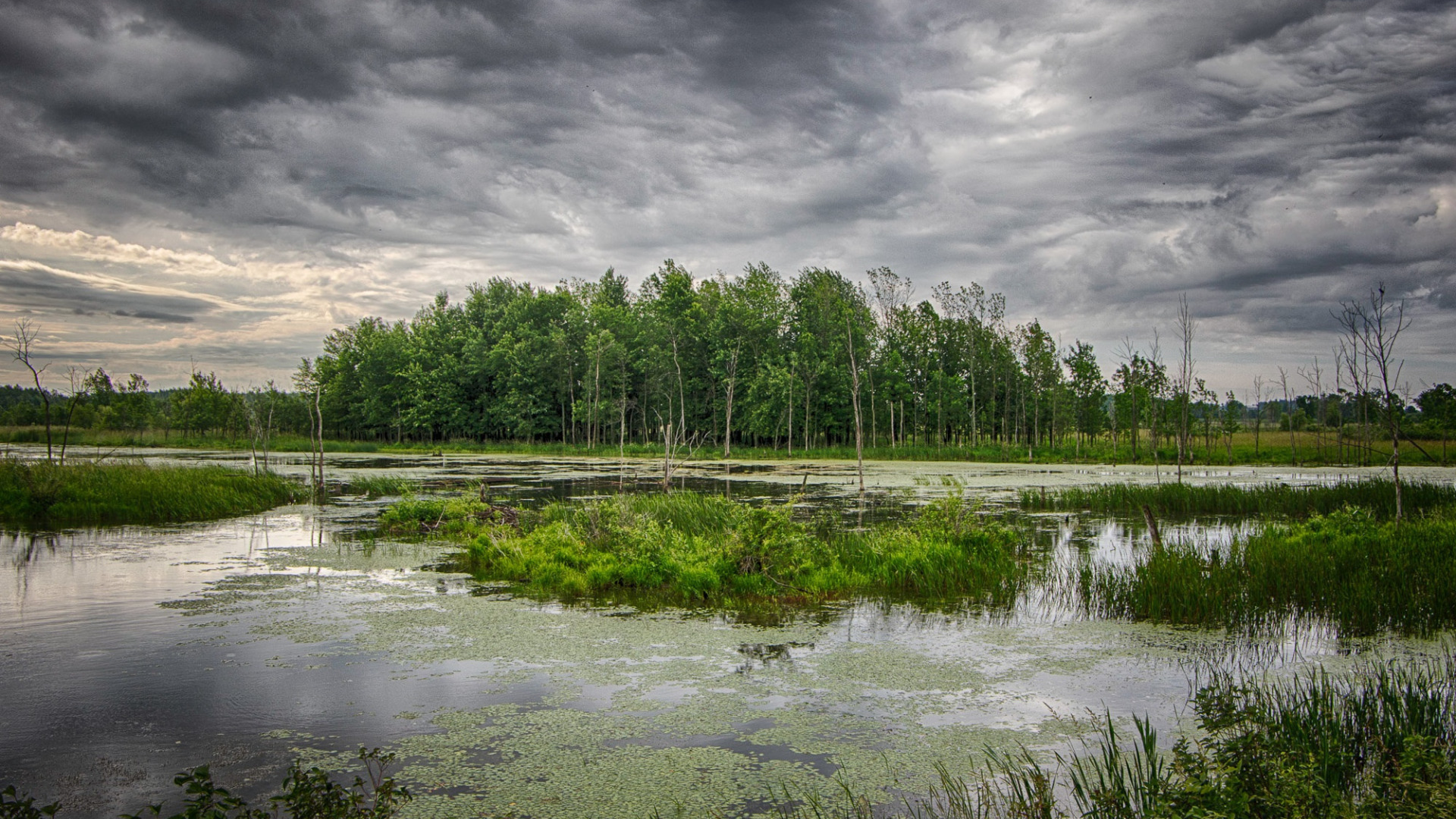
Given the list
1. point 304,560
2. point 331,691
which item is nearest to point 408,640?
point 331,691

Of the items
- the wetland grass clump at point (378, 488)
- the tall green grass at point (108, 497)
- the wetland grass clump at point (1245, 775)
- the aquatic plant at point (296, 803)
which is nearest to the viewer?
the aquatic plant at point (296, 803)

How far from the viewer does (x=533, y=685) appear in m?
6.39

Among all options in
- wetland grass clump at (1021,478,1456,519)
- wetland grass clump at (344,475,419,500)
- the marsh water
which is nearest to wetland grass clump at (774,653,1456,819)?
the marsh water

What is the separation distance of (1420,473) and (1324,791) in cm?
3247

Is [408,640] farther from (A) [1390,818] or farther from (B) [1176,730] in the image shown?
(A) [1390,818]

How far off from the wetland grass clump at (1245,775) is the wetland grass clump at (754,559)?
486 centimetres

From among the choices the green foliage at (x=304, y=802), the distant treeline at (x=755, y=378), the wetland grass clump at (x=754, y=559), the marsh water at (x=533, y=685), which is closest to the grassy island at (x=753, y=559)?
the wetland grass clump at (x=754, y=559)

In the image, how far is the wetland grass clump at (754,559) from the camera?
993 cm

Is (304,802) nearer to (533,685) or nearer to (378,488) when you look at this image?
(533,685)

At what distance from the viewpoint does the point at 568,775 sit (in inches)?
183

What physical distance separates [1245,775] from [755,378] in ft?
154

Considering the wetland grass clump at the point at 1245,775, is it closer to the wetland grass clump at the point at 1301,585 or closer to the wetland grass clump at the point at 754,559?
the wetland grass clump at the point at 1301,585

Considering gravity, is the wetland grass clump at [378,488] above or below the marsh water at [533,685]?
above

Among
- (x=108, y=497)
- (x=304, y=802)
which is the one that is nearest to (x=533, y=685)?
(x=304, y=802)
